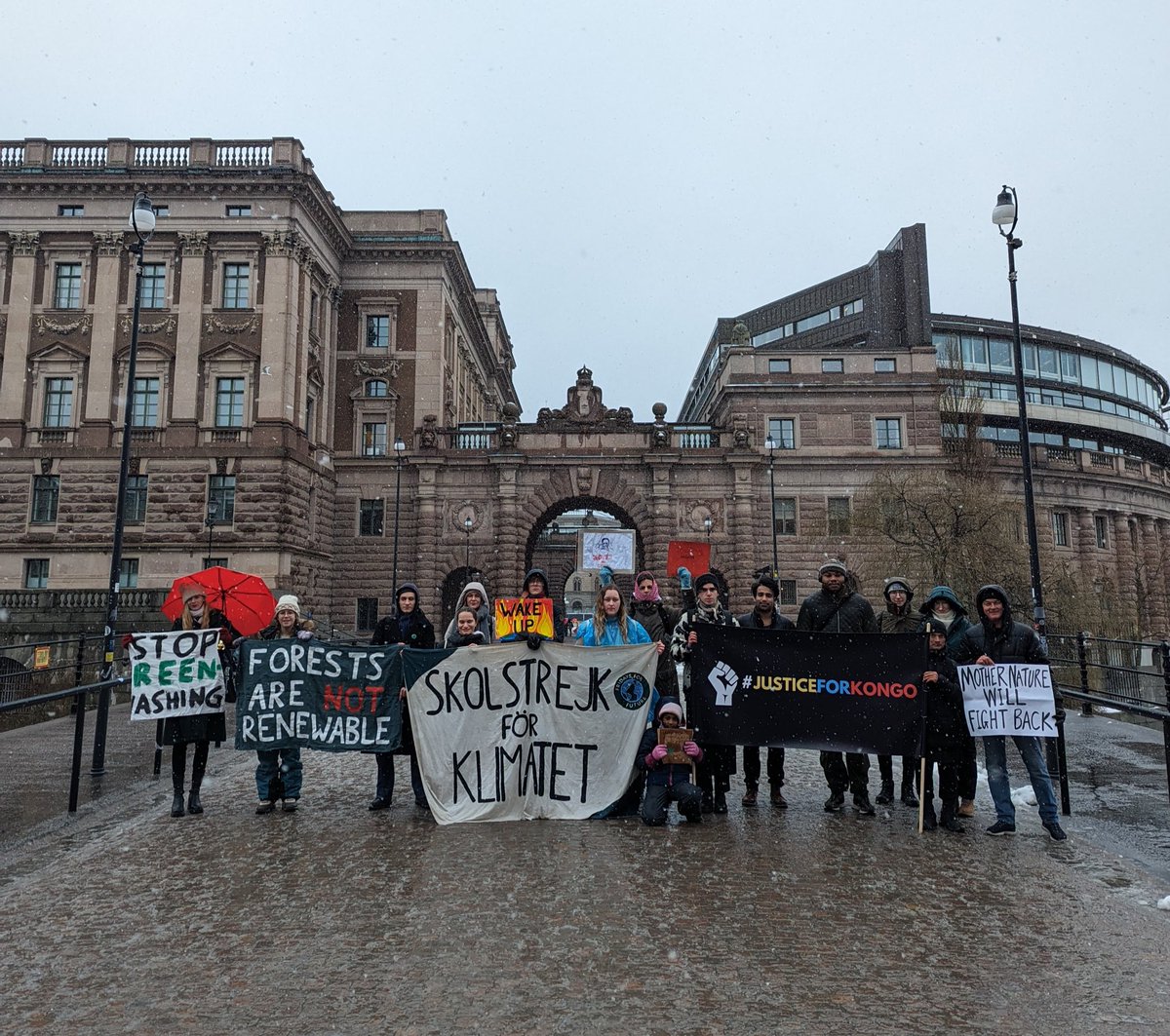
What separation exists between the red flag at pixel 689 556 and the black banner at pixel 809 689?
2935cm

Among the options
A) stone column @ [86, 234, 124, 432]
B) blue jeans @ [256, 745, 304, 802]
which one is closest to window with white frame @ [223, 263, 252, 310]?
stone column @ [86, 234, 124, 432]

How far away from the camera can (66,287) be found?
37875mm

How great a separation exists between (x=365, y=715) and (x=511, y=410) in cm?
3521

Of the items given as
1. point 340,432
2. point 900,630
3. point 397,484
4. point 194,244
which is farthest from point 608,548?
point 900,630

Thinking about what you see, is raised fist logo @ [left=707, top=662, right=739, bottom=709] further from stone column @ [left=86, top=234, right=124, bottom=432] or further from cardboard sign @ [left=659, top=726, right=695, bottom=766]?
stone column @ [left=86, top=234, right=124, bottom=432]

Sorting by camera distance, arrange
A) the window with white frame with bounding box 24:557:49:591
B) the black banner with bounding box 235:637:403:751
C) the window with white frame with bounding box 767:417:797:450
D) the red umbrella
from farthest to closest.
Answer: the window with white frame with bounding box 767:417:797:450 → the window with white frame with bounding box 24:557:49:591 → the red umbrella → the black banner with bounding box 235:637:403:751

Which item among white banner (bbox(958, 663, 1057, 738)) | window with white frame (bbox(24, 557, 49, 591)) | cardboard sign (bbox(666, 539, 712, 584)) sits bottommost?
white banner (bbox(958, 663, 1057, 738))

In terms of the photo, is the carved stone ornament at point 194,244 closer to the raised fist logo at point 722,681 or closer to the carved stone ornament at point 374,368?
the carved stone ornament at point 374,368

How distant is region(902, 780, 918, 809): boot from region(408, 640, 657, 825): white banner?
3.22 metres

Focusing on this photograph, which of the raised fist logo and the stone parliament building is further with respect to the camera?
the stone parliament building

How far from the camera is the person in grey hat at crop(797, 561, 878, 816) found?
29.5 ft

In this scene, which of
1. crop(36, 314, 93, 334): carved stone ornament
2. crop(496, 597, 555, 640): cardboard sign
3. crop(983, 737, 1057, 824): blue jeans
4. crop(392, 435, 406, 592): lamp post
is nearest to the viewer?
crop(983, 737, 1057, 824): blue jeans

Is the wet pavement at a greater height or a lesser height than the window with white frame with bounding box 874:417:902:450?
lesser

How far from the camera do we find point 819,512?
42.2 m
